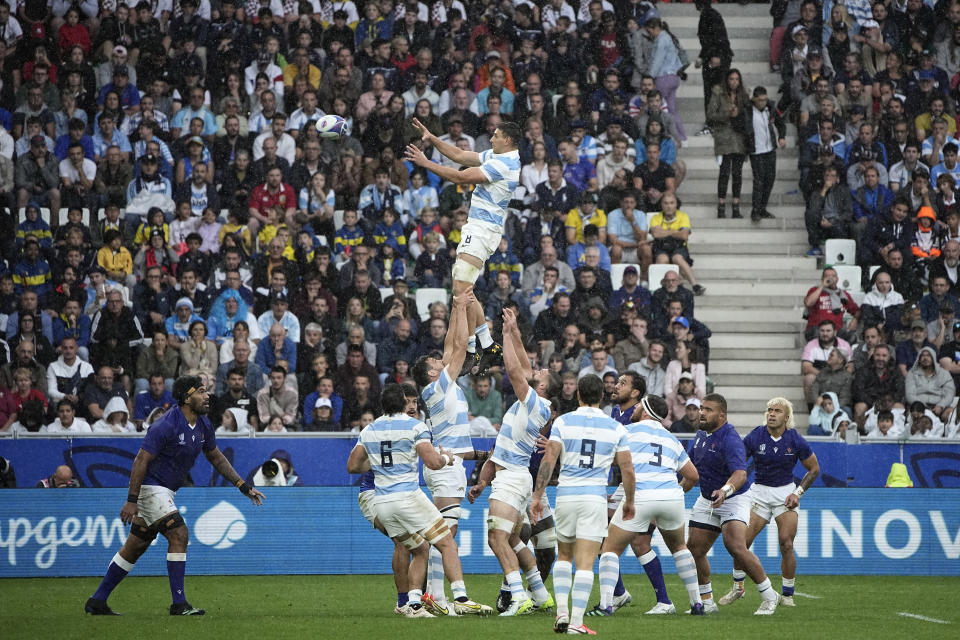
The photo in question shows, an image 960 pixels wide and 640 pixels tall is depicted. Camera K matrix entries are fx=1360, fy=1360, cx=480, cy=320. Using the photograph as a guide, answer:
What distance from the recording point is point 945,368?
1970 cm

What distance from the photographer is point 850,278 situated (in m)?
21.5

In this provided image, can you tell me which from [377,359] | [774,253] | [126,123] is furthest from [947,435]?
[126,123]

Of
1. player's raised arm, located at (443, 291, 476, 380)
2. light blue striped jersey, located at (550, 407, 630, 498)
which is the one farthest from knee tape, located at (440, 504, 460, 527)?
light blue striped jersey, located at (550, 407, 630, 498)

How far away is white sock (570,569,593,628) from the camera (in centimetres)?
1017

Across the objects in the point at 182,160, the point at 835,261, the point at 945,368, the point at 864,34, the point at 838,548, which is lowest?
the point at 838,548

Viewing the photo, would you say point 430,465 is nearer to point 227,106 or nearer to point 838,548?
point 838,548

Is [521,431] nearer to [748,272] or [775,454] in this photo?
[775,454]

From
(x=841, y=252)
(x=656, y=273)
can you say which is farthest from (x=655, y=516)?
(x=841, y=252)

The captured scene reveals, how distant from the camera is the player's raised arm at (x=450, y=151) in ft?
40.9

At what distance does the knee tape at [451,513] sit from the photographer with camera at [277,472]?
15.8 feet

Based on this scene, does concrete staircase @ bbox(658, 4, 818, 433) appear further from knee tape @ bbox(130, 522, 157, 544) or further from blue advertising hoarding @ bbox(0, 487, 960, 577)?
knee tape @ bbox(130, 522, 157, 544)

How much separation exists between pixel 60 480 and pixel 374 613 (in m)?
6.07

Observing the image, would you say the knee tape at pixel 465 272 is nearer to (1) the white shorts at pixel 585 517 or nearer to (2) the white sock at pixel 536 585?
(2) the white sock at pixel 536 585

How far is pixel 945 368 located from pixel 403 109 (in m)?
9.41
